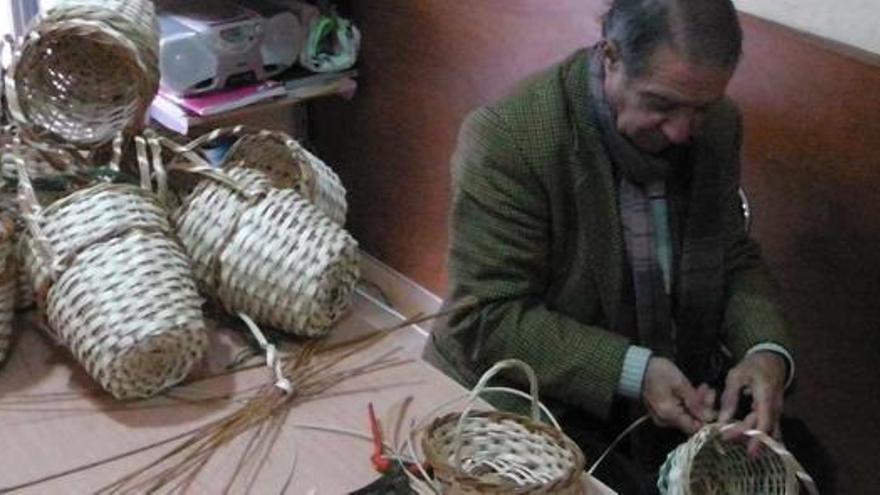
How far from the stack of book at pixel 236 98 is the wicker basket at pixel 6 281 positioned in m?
1.02

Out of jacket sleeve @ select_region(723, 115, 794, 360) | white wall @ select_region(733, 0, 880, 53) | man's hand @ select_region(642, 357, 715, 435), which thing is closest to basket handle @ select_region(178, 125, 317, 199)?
man's hand @ select_region(642, 357, 715, 435)

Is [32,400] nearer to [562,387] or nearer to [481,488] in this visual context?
[481,488]

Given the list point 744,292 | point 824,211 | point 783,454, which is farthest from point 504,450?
point 824,211

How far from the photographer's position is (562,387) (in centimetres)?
156

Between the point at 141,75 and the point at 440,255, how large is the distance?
1356mm

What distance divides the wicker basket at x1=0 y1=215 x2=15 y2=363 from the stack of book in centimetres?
102

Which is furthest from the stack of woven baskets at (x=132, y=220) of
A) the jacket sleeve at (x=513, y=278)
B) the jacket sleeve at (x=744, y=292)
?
the jacket sleeve at (x=744, y=292)

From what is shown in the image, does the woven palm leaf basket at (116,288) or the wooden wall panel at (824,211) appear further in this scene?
the wooden wall panel at (824,211)

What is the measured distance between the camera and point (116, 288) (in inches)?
47.4

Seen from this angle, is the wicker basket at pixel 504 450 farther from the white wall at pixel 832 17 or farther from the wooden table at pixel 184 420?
the white wall at pixel 832 17

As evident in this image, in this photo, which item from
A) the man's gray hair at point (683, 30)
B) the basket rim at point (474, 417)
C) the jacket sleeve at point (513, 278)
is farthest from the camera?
the jacket sleeve at point (513, 278)

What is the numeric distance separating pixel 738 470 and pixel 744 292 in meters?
0.41

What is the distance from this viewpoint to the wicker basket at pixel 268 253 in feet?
4.33

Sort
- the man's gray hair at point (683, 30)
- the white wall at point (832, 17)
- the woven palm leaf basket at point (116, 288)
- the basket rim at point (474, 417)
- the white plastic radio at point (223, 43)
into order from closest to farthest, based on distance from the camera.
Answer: the basket rim at point (474, 417)
the woven palm leaf basket at point (116, 288)
the man's gray hair at point (683, 30)
the white wall at point (832, 17)
the white plastic radio at point (223, 43)
